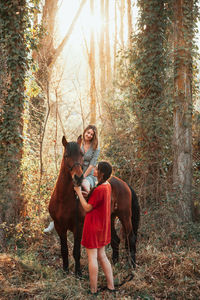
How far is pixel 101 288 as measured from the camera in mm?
3762

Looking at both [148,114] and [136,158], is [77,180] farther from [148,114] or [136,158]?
[148,114]

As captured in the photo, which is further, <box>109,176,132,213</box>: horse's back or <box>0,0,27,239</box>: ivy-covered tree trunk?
<box>0,0,27,239</box>: ivy-covered tree trunk

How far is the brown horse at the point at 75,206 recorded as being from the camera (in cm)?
400

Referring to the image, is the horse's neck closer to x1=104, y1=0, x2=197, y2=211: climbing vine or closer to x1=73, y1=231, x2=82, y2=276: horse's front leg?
x1=73, y1=231, x2=82, y2=276: horse's front leg

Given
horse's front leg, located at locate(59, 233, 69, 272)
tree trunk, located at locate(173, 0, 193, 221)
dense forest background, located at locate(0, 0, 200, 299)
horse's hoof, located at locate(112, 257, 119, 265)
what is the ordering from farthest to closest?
tree trunk, located at locate(173, 0, 193, 221) → horse's hoof, located at locate(112, 257, 119, 265) → horse's front leg, located at locate(59, 233, 69, 272) → dense forest background, located at locate(0, 0, 200, 299)

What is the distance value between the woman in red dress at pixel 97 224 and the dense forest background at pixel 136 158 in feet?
1.19

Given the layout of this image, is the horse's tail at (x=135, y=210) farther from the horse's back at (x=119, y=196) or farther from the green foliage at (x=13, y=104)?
the green foliage at (x=13, y=104)

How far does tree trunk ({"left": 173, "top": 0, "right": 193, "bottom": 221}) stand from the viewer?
778cm

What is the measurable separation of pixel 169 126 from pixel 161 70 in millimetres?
1941

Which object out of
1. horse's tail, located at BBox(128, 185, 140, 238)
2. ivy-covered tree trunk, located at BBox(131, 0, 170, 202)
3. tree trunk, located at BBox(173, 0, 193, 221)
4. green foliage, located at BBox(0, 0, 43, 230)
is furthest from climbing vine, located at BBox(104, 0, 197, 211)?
green foliage, located at BBox(0, 0, 43, 230)

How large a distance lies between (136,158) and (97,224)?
4629 millimetres

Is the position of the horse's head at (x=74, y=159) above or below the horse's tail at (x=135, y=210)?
above

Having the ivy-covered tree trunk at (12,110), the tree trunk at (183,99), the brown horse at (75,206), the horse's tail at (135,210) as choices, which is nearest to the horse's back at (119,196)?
the brown horse at (75,206)

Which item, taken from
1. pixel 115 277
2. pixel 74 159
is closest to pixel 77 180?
pixel 74 159
